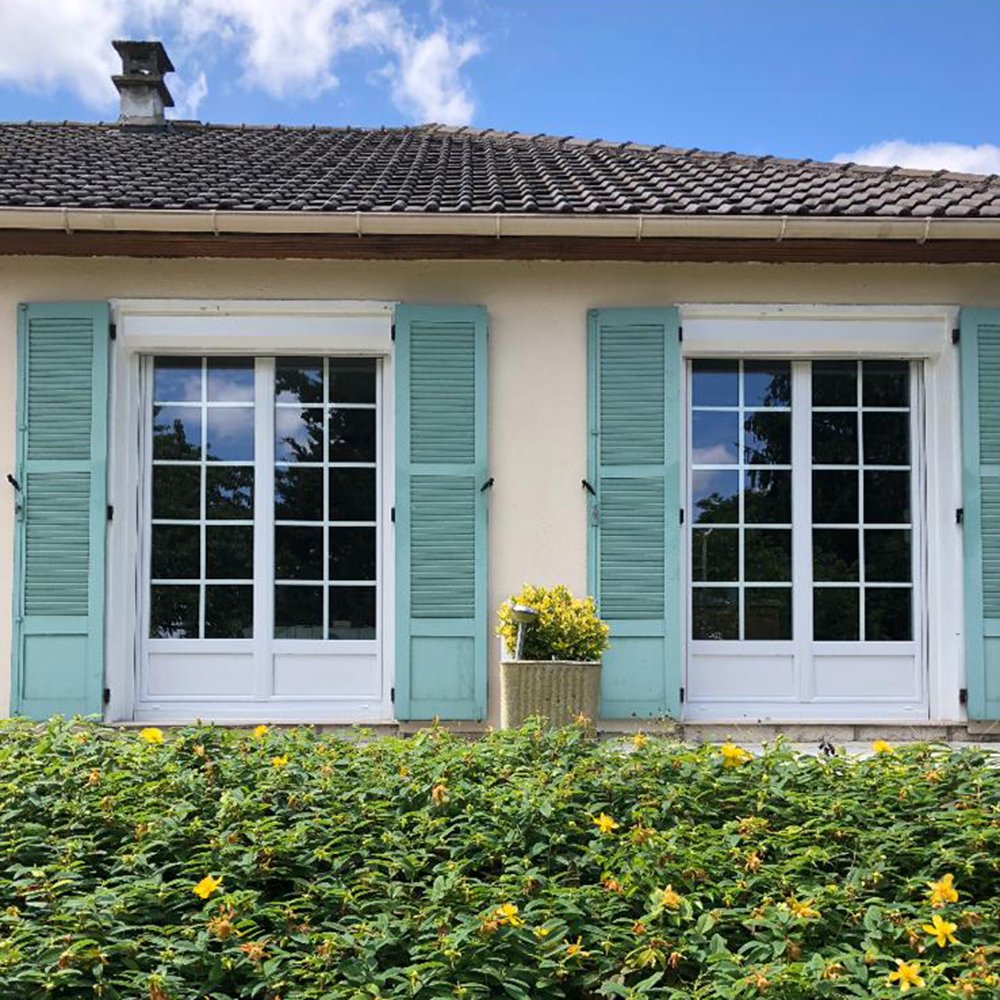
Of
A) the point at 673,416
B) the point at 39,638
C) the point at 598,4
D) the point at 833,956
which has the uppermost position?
the point at 598,4

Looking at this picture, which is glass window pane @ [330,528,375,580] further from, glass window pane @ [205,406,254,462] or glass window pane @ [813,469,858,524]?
glass window pane @ [813,469,858,524]

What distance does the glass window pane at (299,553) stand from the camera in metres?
6.75

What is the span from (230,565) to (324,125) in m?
5.69

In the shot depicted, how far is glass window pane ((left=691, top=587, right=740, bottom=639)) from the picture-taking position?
677cm

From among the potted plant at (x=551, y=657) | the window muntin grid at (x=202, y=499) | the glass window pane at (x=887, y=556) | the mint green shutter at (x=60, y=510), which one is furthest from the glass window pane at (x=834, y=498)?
the mint green shutter at (x=60, y=510)

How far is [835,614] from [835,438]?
1.01m

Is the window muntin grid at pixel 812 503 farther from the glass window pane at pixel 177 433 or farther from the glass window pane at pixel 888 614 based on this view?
the glass window pane at pixel 177 433

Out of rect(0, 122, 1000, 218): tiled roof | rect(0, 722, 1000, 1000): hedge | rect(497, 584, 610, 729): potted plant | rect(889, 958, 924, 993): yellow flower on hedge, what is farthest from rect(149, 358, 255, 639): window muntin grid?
rect(889, 958, 924, 993): yellow flower on hedge

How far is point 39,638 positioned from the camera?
254 inches

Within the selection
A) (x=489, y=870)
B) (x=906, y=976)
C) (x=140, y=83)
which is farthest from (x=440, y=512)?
(x=140, y=83)

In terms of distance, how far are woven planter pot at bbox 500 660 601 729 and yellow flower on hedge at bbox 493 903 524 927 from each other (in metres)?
3.20

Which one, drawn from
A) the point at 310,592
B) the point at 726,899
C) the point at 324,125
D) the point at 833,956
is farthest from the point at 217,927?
the point at 324,125

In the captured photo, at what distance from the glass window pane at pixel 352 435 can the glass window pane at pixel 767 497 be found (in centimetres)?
218

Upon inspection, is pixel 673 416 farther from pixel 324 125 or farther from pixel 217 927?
pixel 324 125
